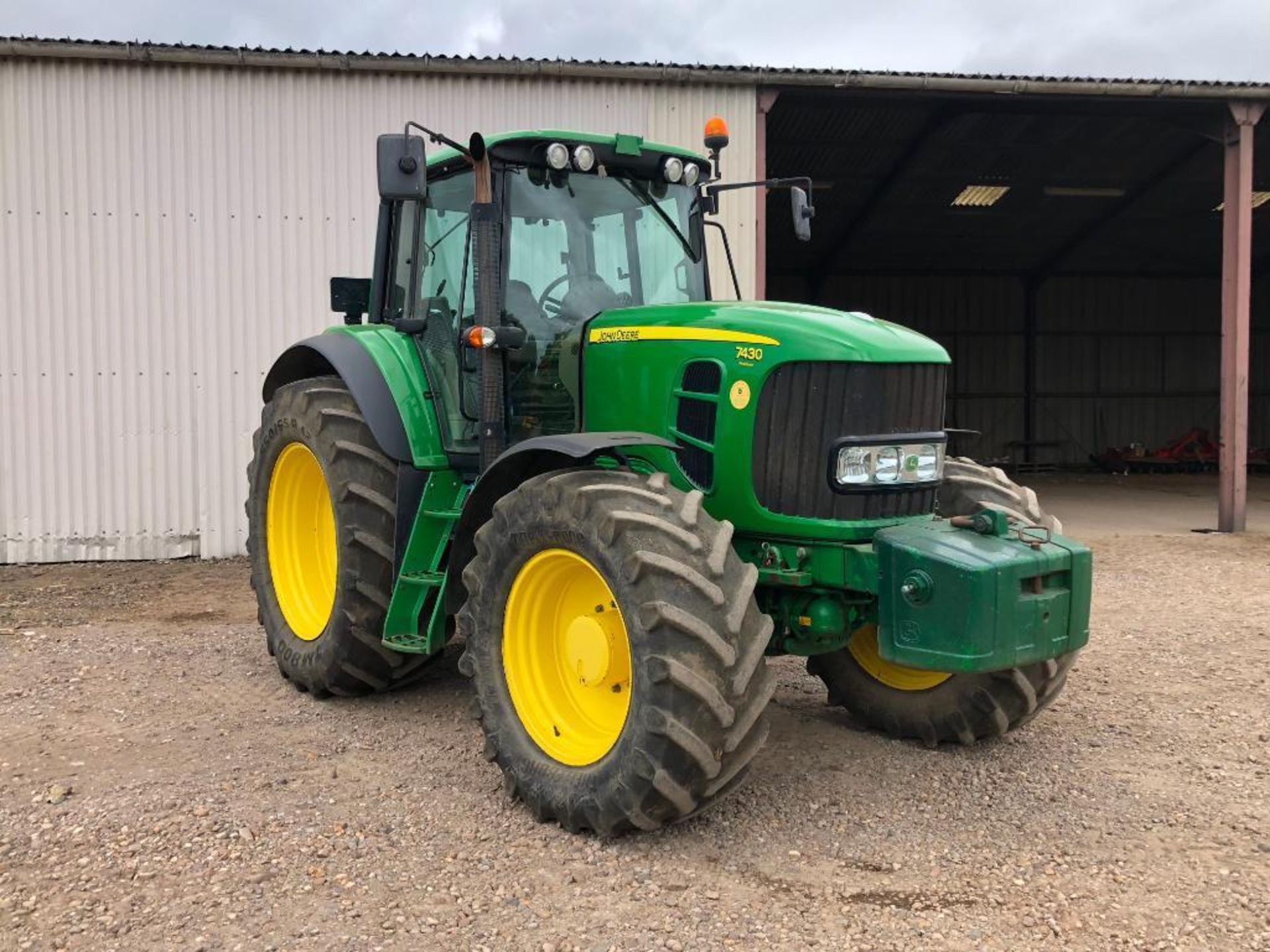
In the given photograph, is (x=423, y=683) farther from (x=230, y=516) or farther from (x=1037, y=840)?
(x=230, y=516)

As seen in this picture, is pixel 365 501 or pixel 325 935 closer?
pixel 325 935

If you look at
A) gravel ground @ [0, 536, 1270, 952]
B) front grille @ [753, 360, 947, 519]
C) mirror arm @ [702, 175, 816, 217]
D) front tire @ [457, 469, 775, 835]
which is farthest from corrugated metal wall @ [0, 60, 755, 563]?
front grille @ [753, 360, 947, 519]

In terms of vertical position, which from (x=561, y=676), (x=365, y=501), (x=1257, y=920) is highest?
(x=365, y=501)

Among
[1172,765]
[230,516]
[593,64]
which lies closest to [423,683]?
[1172,765]

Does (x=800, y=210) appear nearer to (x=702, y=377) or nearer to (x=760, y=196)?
(x=702, y=377)

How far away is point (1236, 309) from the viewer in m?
11.6

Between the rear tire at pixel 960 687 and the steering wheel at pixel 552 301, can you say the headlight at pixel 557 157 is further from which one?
the rear tire at pixel 960 687

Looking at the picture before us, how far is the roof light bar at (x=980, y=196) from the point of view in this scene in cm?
1739

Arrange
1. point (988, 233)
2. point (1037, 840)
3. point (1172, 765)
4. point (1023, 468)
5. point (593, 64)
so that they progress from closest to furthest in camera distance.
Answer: point (1037, 840)
point (1172, 765)
point (593, 64)
point (988, 233)
point (1023, 468)

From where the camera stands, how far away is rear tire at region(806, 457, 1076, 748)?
427 centimetres

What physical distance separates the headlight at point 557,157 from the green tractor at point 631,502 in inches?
0.6

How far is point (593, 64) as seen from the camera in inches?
372

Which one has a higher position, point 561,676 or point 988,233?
point 988,233

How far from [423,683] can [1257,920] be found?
3642mm
